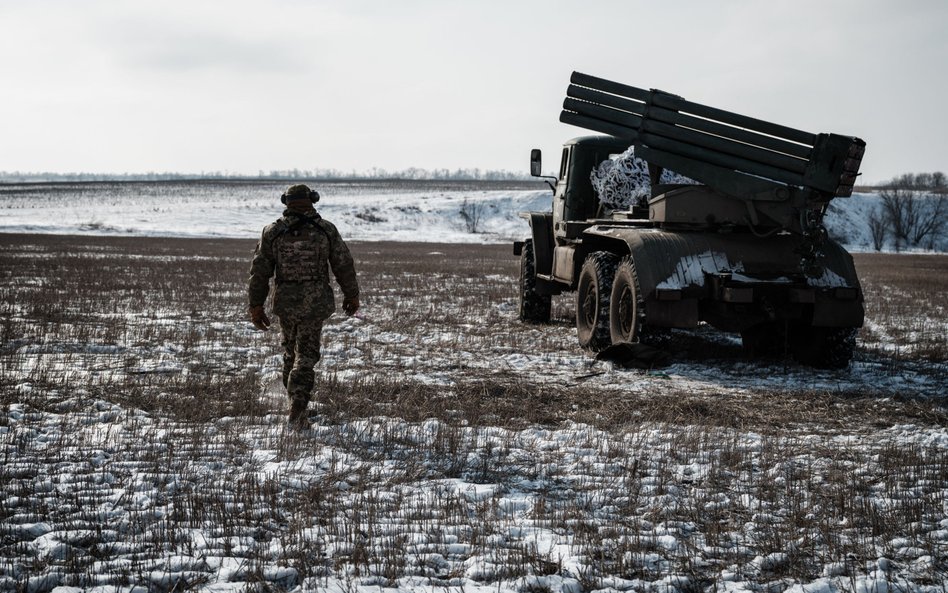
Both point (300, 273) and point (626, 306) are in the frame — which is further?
point (626, 306)

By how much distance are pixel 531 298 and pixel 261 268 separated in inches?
284

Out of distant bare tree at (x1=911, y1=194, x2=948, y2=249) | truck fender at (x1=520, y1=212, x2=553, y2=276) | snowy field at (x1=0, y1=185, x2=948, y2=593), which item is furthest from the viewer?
distant bare tree at (x1=911, y1=194, x2=948, y2=249)

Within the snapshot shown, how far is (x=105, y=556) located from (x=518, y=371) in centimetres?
569

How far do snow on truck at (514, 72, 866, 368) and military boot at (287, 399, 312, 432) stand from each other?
4029 millimetres

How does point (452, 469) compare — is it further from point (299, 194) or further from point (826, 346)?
point (826, 346)

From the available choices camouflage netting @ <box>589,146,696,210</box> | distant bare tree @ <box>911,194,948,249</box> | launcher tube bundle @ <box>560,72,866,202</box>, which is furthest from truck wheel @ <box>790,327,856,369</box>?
distant bare tree @ <box>911,194,948,249</box>

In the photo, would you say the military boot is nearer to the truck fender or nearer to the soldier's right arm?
the soldier's right arm

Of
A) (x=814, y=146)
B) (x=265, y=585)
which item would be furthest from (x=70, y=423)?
(x=814, y=146)

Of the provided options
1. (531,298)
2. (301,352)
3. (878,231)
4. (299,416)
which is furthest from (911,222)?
(299,416)

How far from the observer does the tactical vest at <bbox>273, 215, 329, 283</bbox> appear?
665 cm

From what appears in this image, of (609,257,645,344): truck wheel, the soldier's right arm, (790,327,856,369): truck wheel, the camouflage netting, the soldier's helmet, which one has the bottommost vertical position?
(790,327,856,369): truck wheel

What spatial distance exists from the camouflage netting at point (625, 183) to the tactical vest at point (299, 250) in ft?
17.7

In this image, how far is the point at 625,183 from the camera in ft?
37.3

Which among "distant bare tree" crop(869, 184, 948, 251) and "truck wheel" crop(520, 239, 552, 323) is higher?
"distant bare tree" crop(869, 184, 948, 251)
